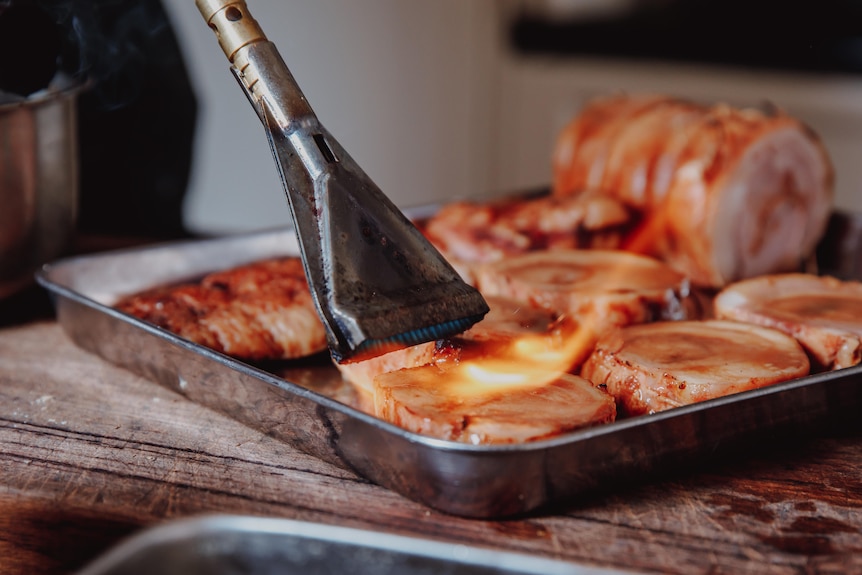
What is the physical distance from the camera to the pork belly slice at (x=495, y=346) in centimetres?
168

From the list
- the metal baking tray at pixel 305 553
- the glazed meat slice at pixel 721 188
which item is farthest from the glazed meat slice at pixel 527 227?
the metal baking tray at pixel 305 553

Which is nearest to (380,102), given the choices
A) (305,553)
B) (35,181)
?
(35,181)

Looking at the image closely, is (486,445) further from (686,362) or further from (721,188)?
(721,188)

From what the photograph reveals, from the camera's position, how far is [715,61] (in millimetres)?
A: 4328

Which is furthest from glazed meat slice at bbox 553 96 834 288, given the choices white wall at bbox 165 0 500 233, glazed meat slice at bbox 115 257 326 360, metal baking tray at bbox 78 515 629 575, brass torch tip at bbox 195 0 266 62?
white wall at bbox 165 0 500 233

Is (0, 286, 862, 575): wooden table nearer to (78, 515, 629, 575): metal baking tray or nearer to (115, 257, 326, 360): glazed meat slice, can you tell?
(115, 257, 326, 360): glazed meat slice

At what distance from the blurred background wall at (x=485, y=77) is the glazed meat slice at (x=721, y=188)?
5.03 ft

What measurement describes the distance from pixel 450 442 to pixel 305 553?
13.3 inches

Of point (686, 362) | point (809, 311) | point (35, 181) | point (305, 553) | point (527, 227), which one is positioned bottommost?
point (809, 311)

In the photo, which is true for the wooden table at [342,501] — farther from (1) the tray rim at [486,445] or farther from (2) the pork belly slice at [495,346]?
(2) the pork belly slice at [495,346]

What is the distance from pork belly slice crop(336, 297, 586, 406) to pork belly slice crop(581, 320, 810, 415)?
0.08 m

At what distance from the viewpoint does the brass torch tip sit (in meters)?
1.56

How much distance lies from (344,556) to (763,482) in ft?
2.66

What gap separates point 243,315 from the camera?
200cm
